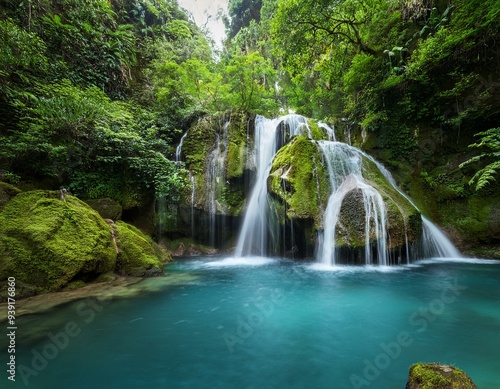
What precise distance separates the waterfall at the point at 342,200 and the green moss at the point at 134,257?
514cm

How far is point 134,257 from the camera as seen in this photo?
680 centimetres

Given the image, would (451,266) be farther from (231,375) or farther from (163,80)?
(163,80)

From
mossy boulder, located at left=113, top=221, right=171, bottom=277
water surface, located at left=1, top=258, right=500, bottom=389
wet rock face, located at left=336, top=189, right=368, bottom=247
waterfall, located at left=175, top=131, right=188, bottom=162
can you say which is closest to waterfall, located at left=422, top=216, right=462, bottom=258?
water surface, located at left=1, top=258, right=500, bottom=389

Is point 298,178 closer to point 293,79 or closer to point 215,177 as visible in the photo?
point 215,177

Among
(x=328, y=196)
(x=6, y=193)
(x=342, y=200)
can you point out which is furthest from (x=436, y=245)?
(x=6, y=193)

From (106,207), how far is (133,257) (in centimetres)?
241

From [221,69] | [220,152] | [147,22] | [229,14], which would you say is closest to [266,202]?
[220,152]

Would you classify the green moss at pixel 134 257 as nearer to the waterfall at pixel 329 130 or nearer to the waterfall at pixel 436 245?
the waterfall at pixel 436 245

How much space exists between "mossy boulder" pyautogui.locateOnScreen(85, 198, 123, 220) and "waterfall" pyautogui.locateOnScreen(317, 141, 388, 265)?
6.70 meters

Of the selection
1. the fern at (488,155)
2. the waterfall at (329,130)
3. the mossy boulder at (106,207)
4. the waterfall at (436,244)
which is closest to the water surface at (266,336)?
the waterfall at (436,244)

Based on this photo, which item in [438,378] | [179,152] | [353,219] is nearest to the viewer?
[438,378]

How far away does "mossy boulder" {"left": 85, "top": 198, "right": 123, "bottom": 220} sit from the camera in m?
8.08

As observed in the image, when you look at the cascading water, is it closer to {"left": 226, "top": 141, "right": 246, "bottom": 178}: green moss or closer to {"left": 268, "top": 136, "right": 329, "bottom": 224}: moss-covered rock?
{"left": 268, "top": 136, "right": 329, "bottom": 224}: moss-covered rock

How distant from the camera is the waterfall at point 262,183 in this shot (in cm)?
1050
